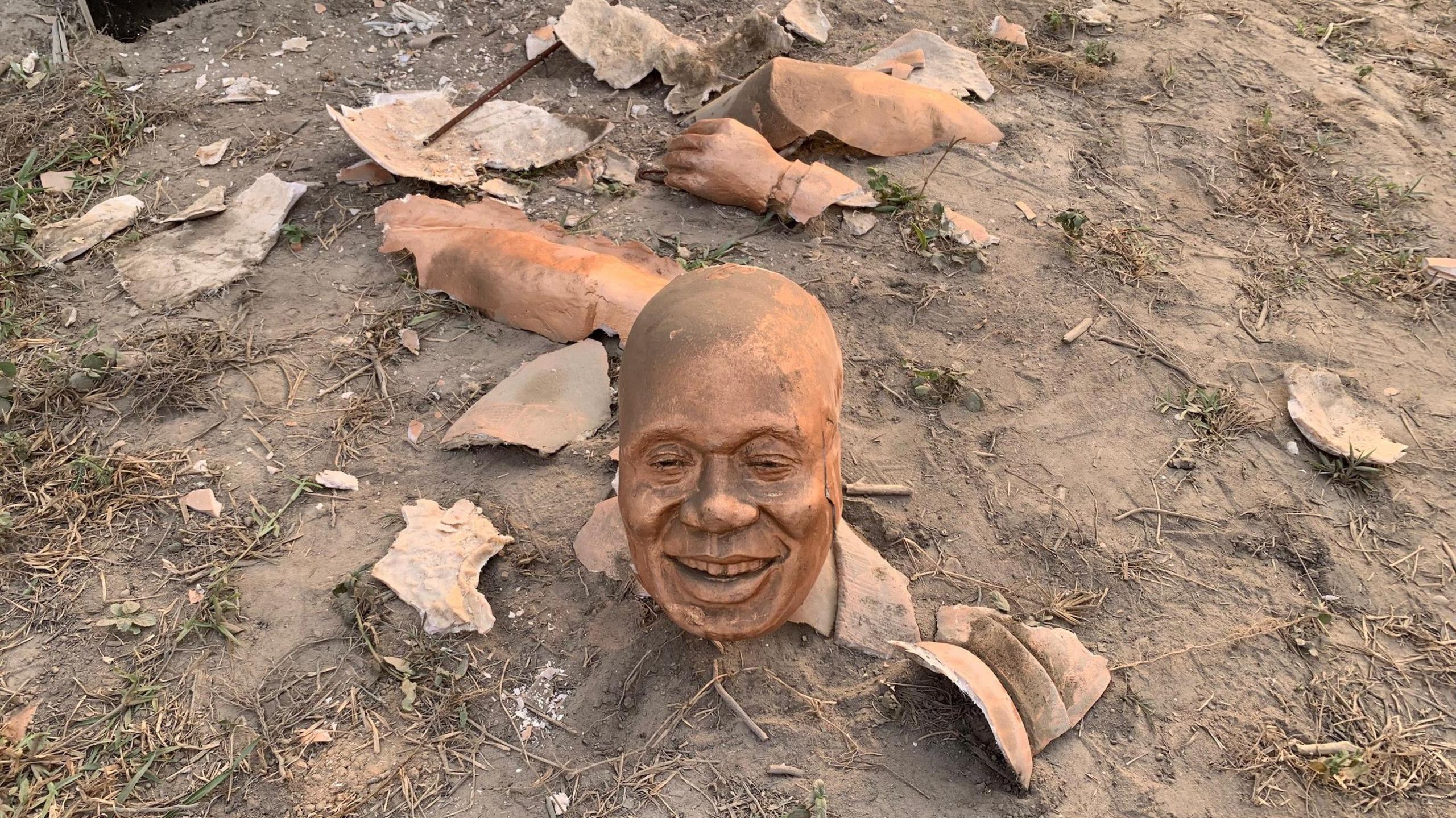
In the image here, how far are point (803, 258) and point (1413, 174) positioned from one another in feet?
10.6

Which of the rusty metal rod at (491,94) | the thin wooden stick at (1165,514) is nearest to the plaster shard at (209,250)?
the rusty metal rod at (491,94)

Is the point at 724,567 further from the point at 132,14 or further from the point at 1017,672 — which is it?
the point at 132,14

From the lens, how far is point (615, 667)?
296 centimetres

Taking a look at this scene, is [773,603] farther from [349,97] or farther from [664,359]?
[349,97]

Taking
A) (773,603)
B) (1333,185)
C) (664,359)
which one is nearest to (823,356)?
(664,359)

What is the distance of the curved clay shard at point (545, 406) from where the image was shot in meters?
3.54

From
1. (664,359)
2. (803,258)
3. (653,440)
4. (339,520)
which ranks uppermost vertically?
(664,359)

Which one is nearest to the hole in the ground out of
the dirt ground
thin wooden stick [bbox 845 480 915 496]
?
the dirt ground

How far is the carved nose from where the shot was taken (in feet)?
8.08

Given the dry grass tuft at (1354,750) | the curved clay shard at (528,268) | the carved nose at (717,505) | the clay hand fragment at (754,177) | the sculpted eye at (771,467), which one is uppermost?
the sculpted eye at (771,467)

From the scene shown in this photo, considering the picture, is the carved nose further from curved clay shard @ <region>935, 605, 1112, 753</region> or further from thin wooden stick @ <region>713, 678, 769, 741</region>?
curved clay shard @ <region>935, 605, 1112, 753</region>

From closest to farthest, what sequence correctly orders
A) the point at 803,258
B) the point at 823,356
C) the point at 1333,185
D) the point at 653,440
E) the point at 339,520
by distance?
the point at 653,440 → the point at 823,356 → the point at 339,520 → the point at 803,258 → the point at 1333,185

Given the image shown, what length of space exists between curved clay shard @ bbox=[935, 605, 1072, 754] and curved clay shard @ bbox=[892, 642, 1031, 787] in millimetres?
46

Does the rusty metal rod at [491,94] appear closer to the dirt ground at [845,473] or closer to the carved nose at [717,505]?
the dirt ground at [845,473]
